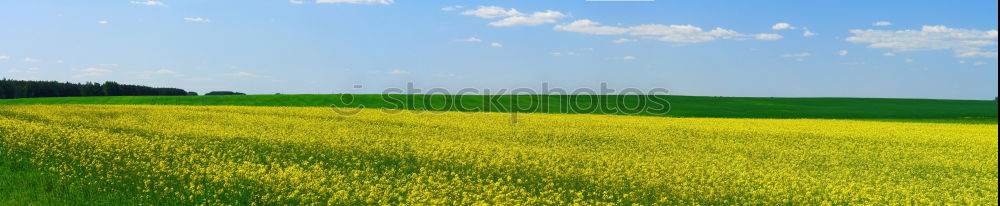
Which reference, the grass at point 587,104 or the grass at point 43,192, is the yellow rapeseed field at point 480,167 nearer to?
the grass at point 43,192

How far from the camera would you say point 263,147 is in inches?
648

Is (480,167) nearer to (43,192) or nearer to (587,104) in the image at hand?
(43,192)

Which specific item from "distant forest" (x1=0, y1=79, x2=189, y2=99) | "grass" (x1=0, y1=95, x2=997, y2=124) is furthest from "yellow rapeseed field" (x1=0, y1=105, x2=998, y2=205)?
"distant forest" (x1=0, y1=79, x2=189, y2=99)

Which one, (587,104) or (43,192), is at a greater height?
(587,104)

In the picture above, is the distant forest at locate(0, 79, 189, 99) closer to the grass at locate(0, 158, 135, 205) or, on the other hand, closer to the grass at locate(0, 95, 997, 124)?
the grass at locate(0, 95, 997, 124)

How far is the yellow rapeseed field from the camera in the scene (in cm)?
1126

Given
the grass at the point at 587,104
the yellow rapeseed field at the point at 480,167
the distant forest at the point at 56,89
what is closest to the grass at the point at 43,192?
the yellow rapeseed field at the point at 480,167

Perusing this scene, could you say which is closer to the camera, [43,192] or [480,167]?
[43,192]

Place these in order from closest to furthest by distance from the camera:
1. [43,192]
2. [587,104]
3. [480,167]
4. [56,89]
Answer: [43,192] < [480,167] < [587,104] < [56,89]

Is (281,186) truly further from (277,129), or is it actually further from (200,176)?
(277,129)

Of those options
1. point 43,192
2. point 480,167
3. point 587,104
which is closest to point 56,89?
point 587,104

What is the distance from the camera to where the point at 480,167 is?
43.8ft

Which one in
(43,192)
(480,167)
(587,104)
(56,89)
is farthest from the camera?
(56,89)

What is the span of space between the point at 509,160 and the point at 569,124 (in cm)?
1458
